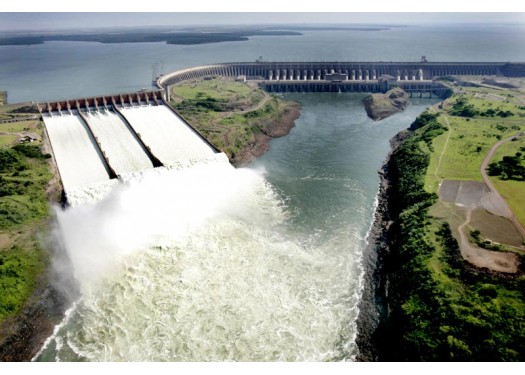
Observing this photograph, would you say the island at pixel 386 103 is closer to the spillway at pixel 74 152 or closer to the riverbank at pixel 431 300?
the riverbank at pixel 431 300

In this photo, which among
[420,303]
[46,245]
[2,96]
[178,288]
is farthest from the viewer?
[2,96]

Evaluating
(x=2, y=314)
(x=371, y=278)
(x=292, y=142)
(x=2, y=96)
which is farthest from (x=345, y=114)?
(x=2, y=96)

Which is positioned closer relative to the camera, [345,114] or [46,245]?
[46,245]

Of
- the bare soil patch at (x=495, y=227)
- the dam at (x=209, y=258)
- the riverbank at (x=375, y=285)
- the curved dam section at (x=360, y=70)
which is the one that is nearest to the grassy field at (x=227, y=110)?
the dam at (x=209, y=258)

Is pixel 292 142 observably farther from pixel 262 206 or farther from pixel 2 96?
pixel 2 96

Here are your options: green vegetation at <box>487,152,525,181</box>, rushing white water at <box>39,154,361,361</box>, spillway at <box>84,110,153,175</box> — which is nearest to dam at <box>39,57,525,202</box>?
spillway at <box>84,110,153,175</box>

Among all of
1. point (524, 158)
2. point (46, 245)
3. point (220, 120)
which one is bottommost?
point (46, 245)
